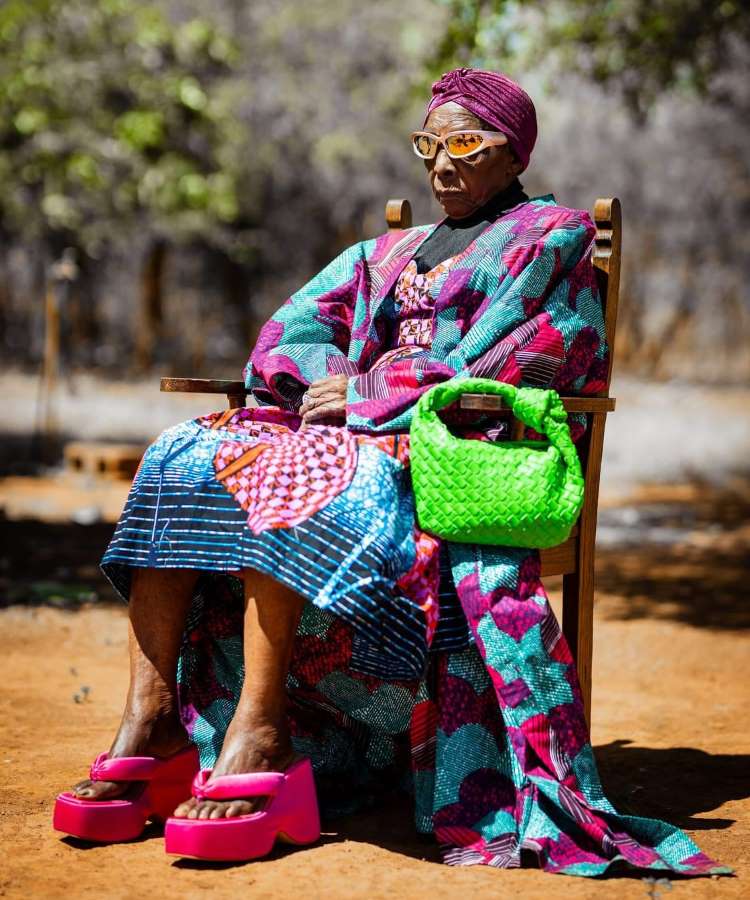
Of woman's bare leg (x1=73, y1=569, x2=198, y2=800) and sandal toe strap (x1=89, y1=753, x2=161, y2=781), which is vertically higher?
woman's bare leg (x1=73, y1=569, x2=198, y2=800)

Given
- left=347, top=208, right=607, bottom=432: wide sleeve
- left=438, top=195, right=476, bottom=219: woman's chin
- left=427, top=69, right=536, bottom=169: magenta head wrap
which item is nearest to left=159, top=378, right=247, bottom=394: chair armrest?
left=347, top=208, right=607, bottom=432: wide sleeve

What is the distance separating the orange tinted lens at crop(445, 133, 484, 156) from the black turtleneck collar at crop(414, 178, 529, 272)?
168 mm

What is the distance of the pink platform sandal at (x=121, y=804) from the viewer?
3188 millimetres

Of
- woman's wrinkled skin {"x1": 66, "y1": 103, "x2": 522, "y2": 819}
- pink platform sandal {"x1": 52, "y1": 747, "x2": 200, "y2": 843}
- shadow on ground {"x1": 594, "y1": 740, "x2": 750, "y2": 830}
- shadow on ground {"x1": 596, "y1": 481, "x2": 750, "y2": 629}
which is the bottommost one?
shadow on ground {"x1": 596, "y1": 481, "x2": 750, "y2": 629}

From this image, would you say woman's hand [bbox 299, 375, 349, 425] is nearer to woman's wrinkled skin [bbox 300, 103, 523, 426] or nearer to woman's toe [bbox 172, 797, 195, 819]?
woman's wrinkled skin [bbox 300, 103, 523, 426]

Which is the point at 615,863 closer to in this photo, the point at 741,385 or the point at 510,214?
the point at 510,214

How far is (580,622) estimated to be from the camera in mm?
3756

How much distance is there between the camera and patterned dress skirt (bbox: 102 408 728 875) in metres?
3.13

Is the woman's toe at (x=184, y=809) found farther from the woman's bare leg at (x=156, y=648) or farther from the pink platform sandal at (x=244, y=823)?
the woman's bare leg at (x=156, y=648)

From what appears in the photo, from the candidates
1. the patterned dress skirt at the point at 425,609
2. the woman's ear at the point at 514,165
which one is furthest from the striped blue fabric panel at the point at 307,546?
the woman's ear at the point at 514,165

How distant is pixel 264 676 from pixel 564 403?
1.07 m

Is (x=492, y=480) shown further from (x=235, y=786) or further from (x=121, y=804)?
(x=121, y=804)

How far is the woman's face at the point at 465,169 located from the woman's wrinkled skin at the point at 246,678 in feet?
0.17

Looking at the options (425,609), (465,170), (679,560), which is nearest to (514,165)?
(465,170)
